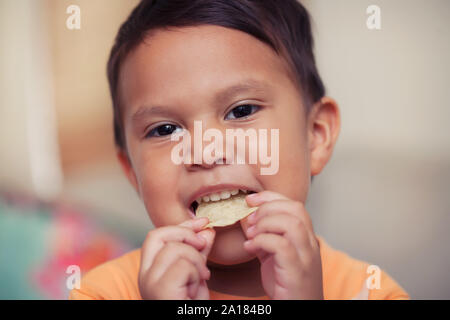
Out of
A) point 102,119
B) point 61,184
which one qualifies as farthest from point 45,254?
point 102,119

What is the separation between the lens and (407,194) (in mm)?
1444

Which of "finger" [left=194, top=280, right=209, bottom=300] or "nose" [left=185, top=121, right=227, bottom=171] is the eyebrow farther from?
"finger" [left=194, top=280, right=209, bottom=300]

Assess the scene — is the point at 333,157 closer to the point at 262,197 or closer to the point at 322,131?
the point at 322,131

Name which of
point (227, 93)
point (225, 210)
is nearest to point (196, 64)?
point (227, 93)

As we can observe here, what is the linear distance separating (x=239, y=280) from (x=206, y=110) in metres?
0.47

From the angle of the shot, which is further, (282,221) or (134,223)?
(134,223)

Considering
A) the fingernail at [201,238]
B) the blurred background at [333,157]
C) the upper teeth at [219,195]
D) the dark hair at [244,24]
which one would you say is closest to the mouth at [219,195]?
the upper teeth at [219,195]

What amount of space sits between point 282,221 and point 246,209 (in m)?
0.11

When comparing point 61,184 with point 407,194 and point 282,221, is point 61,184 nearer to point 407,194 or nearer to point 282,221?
point 282,221

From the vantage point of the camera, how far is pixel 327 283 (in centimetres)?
117

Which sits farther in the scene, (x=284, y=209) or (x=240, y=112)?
(x=240, y=112)

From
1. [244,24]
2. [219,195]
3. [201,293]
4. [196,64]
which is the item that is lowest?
[201,293]

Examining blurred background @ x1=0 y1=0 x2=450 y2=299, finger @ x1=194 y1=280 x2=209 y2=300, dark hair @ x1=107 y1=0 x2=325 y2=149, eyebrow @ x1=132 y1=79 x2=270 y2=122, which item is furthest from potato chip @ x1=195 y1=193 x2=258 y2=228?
blurred background @ x1=0 y1=0 x2=450 y2=299

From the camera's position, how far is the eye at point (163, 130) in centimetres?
102
